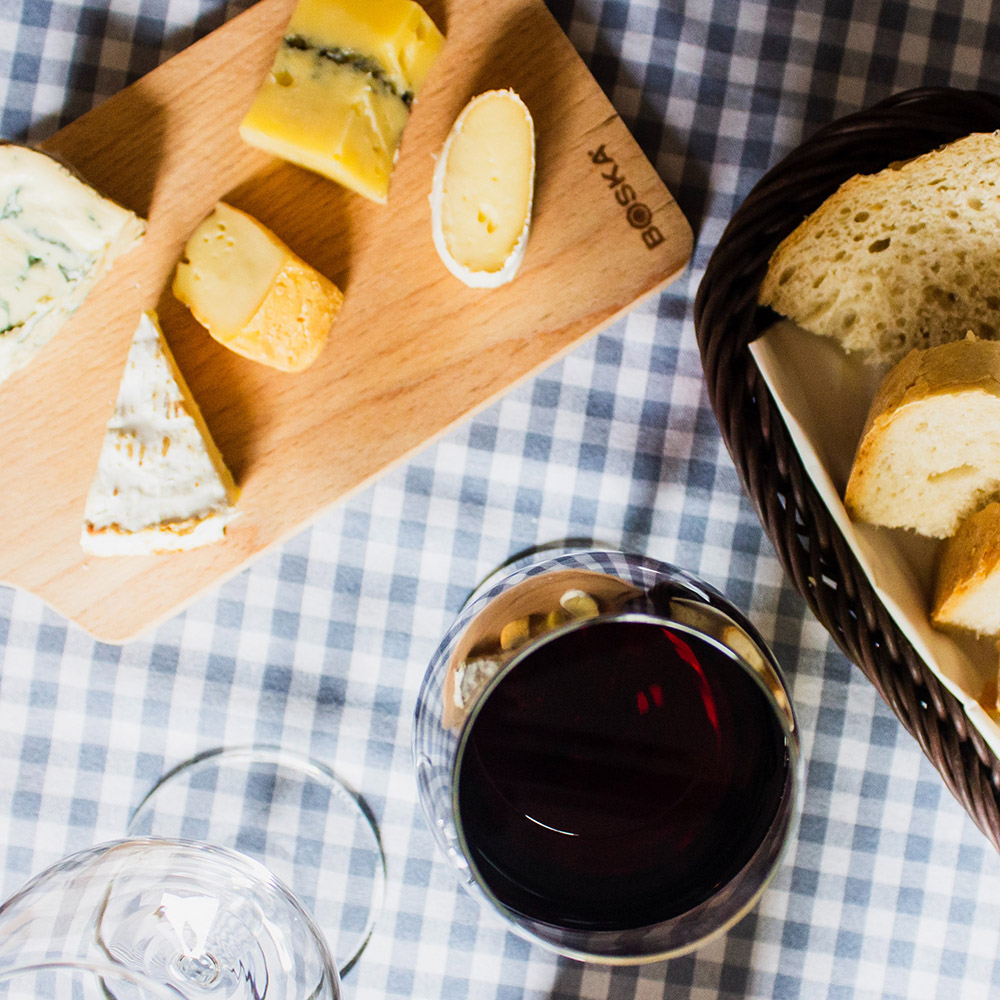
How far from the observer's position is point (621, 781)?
59cm

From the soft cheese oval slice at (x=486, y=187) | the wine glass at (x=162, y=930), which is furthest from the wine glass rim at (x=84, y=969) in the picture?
the soft cheese oval slice at (x=486, y=187)

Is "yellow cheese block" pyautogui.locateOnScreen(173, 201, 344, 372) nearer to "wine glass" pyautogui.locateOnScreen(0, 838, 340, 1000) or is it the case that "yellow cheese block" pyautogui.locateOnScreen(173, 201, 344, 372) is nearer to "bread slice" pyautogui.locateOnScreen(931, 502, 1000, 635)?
"wine glass" pyautogui.locateOnScreen(0, 838, 340, 1000)

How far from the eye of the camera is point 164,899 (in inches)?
25.2

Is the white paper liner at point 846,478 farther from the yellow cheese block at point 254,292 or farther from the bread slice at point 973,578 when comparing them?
the yellow cheese block at point 254,292

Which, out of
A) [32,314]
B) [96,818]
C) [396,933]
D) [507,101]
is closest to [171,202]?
[32,314]

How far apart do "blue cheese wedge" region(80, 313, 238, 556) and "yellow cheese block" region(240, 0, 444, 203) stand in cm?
21

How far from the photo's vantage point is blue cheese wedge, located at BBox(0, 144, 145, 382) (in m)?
0.70

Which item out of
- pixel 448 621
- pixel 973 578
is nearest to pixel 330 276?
pixel 448 621

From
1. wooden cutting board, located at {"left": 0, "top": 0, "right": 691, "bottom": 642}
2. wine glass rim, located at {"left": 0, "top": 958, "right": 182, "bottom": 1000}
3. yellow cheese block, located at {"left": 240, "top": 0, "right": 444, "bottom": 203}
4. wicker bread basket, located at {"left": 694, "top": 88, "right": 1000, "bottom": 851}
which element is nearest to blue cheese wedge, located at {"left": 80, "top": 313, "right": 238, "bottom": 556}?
wooden cutting board, located at {"left": 0, "top": 0, "right": 691, "bottom": 642}

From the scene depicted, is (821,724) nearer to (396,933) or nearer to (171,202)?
(396,933)

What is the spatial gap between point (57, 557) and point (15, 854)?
29cm

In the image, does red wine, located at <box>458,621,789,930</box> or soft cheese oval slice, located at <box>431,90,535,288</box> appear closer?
red wine, located at <box>458,621,789,930</box>

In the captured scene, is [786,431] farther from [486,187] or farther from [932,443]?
[486,187]

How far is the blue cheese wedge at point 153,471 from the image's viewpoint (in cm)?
73
